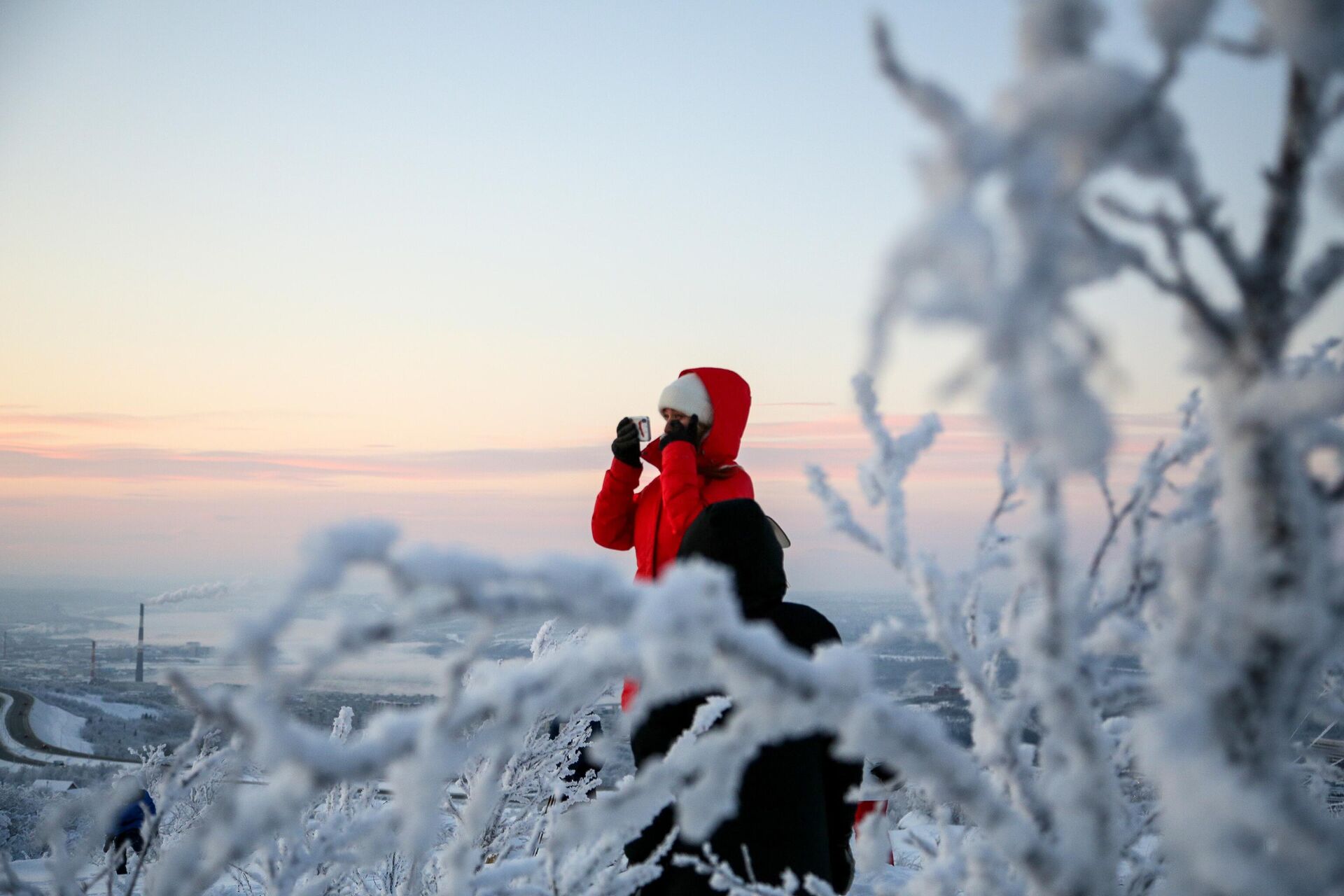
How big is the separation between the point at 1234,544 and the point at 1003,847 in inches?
13.0

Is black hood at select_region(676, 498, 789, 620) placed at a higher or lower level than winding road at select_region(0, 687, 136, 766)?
higher

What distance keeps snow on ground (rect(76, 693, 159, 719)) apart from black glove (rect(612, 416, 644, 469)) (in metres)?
30.8

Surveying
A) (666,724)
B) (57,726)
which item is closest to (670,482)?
(666,724)

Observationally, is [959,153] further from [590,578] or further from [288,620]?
[288,620]

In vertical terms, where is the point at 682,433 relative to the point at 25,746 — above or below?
above

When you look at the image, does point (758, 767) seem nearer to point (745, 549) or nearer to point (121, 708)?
point (745, 549)

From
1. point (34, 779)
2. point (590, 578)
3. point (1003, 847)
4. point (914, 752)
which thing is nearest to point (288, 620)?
point (590, 578)

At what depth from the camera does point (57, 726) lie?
1061 inches

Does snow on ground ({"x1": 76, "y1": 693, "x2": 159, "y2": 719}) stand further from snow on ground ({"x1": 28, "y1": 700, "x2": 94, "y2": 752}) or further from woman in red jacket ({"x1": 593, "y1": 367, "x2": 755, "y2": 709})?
woman in red jacket ({"x1": 593, "y1": 367, "x2": 755, "y2": 709})

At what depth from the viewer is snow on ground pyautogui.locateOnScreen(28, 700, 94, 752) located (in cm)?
2441

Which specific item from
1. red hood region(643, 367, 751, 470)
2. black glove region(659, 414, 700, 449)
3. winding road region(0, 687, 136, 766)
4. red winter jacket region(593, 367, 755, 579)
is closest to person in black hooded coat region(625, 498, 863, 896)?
red winter jacket region(593, 367, 755, 579)

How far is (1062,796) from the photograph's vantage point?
2.45 feet

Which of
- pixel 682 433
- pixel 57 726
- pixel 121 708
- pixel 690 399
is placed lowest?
pixel 121 708

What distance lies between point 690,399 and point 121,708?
3312 centimetres
